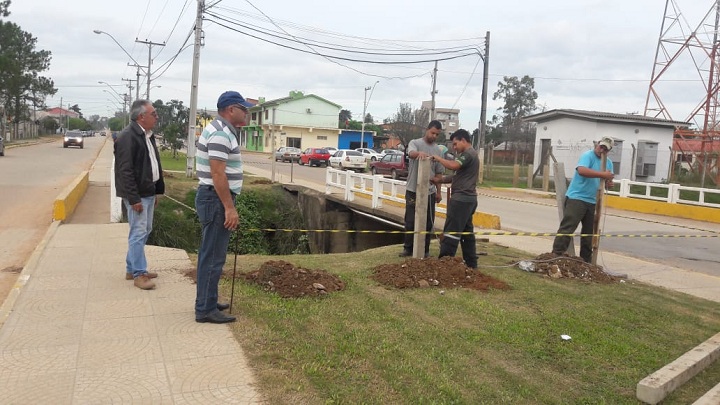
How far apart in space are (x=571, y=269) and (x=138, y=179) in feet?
16.9

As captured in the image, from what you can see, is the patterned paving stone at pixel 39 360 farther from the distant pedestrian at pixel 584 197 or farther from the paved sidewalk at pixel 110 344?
the distant pedestrian at pixel 584 197

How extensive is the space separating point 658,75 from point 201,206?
1296 inches

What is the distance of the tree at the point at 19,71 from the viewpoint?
1889 inches

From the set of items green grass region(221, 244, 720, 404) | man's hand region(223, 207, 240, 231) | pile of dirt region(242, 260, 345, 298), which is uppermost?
man's hand region(223, 207, 240, 231)

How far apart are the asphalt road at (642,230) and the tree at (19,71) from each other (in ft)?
143

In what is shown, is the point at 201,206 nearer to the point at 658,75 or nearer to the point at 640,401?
the point at 640,401

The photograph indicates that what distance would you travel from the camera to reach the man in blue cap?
172 inches

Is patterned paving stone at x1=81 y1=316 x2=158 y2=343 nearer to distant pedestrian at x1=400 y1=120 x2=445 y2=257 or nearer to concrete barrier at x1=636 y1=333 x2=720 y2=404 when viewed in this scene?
concrete barrier at x1=636 y1=333 x2=720 y2=404

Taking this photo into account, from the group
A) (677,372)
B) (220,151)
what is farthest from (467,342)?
(220,151)

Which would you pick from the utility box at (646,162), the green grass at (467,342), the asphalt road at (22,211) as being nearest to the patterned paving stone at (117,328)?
the green grass at (467,342)

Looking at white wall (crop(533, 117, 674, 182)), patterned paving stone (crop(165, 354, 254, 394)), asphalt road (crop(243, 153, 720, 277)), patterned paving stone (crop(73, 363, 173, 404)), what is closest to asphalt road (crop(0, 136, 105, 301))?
patterned paving stone (crop(73, 363, 173, 404))

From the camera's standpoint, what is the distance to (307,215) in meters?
16.8

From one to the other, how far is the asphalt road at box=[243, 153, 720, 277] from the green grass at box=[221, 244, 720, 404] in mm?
3228

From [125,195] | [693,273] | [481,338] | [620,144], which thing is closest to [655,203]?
[620,144]
